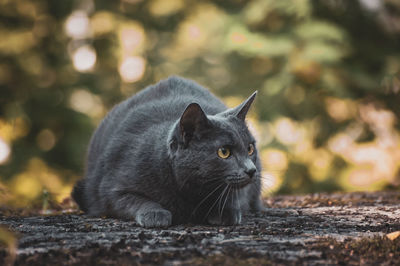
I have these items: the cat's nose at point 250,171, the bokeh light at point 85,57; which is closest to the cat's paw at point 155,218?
the cat's nose at point 250,171

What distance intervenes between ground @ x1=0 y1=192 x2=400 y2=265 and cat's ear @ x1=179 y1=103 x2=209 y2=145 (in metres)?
0.57

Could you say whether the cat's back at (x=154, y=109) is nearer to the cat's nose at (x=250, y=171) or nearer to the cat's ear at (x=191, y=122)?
the cat's ear at (x=191, y=122)

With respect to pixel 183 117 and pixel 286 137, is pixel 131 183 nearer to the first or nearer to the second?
pixel 183 117

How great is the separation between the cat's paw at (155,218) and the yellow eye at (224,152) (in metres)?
0.49

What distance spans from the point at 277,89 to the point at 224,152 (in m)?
3.95

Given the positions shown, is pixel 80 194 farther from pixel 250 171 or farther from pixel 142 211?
pixel 250 171

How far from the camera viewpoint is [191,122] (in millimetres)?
2756

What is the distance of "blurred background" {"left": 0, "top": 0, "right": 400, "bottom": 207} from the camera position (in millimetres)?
6574

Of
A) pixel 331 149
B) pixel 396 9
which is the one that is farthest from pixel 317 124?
pixel 396 9

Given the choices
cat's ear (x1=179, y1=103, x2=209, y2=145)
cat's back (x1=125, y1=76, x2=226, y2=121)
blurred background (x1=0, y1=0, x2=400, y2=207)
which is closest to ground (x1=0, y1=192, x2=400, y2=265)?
cat's ear (x1=179, y1=103, x2=209, y2=145)

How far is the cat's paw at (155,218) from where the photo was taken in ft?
8.98

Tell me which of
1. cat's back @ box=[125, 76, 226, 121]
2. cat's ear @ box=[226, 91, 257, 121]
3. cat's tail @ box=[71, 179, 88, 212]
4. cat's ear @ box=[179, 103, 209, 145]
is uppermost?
cat's back @ box=[125, 76, 226, 121]

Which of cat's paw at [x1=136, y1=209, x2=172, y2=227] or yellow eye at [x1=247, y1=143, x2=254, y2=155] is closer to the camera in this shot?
cat's paw at [x1=136, y1=209, x2=172, y2=227]

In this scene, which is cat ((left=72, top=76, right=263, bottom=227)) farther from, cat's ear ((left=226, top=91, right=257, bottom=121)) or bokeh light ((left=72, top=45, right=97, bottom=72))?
bokeh light ((left=72, top=45, right=97, bottom=72))
